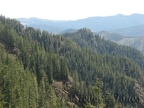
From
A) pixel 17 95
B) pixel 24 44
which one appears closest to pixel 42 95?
pixel 17 95

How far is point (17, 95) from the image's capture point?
89688 millimetres

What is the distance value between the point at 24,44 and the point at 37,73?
1207 inches

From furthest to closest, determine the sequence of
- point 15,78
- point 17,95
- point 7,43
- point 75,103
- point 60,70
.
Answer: point 7,43, point 60,70, point 75,103, point 15,78, point 17,95

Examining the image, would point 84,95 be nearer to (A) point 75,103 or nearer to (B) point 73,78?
(A) point 75,103

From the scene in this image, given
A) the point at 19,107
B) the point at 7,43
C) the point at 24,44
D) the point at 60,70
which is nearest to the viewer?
the point at 19,107

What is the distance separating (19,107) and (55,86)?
6973 cm

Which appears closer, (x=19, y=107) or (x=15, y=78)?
(x=19, y=107)

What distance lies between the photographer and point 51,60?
17188 centimetres

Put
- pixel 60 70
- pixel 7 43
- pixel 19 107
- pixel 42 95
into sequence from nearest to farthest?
pixel 19 107 → pixel 42 95 → pixel 60 70 → pixel 7 43

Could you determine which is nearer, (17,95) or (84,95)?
(17,95)

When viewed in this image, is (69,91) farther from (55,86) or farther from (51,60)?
(51,60)

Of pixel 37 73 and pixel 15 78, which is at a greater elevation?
pixel 15 78

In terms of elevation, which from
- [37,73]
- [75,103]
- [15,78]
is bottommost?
[75,103]

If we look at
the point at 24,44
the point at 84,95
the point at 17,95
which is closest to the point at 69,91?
the point at 84,95
